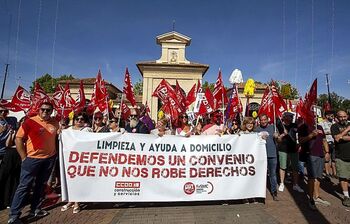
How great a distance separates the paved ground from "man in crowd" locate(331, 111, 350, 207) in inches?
20.0

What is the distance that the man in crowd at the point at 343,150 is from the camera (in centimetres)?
576

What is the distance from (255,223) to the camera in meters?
4.55

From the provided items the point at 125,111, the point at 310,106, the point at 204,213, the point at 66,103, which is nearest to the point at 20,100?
the point at 66,103

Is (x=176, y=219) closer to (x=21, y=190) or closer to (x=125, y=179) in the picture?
(x=125, y=179)

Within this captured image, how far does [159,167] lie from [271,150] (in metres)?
2.78

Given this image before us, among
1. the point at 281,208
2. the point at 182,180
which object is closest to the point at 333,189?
the point at 281,208

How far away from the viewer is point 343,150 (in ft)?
19.3

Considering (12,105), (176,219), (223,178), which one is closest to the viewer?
(176,219)

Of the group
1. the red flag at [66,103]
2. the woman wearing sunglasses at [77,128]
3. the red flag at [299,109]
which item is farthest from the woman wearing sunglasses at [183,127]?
the red flag at [66,103]

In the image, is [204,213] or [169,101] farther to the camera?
[169,101]

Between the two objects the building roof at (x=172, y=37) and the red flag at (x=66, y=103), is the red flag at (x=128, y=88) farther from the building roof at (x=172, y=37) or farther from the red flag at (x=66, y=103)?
the building roof at (x=172, y=37)

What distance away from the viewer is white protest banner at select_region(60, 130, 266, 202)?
4988 mm

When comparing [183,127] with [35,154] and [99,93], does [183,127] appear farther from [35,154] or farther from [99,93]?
[35,154]

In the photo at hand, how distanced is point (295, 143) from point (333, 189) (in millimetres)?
1729
